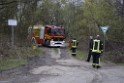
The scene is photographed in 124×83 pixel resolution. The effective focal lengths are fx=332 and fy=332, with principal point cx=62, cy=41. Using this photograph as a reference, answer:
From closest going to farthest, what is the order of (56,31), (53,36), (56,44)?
1. (53,36)
2. (56,44)
3. (56,31)

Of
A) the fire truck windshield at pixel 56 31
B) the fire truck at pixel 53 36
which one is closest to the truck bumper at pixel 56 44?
the fire truck at pixel 53 36

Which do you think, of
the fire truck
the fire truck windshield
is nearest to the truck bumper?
→ the fire truck

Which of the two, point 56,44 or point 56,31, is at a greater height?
point 56,31

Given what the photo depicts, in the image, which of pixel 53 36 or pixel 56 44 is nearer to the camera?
pixel 53 36

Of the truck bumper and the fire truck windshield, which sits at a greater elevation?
the fire truck windshield

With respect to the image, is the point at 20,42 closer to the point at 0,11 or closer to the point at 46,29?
the point at 0,11

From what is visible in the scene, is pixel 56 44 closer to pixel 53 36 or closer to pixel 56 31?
pixel 53 36

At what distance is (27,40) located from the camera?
31.2m

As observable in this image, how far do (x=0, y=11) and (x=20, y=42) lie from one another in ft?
10.8

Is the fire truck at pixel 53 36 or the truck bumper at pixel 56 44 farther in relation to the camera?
the fire truck at pixel 53 36

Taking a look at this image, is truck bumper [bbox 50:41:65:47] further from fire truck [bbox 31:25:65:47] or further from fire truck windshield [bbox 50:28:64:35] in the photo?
fire truck windshield [bbox 50:28:64:35]

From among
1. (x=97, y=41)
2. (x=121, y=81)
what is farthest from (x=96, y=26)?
(x=121, y=81)

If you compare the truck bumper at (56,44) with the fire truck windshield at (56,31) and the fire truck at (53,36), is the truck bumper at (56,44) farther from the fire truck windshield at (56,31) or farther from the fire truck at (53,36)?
the fire truck windshield at (56,31)

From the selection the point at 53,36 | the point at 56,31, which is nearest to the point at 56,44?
the point at 53,36
